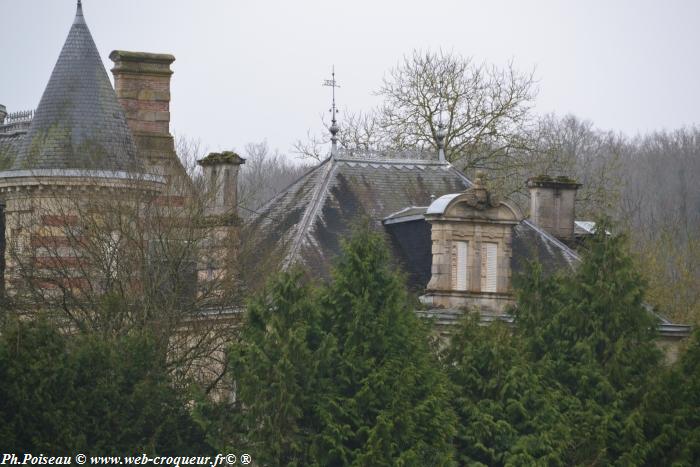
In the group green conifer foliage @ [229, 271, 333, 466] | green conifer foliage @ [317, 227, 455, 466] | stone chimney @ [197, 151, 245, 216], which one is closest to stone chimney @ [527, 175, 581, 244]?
stone chimney @ [197, 151, 245, 216]

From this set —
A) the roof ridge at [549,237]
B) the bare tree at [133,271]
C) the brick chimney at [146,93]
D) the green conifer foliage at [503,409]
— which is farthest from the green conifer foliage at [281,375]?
the roof ridge at [549,237]

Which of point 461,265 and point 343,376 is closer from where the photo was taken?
point 343,376

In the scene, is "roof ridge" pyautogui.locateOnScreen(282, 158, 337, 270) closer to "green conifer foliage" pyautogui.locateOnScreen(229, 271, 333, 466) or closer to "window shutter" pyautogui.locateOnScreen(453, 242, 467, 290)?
"window shutter" pyautogui.locateOnScreen(453, 242, 467, 290)

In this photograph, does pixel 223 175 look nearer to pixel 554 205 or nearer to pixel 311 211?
pixel 311 211

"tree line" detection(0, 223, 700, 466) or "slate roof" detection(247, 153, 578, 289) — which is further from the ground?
"slate roof" detection(247, 153, 578, 289)

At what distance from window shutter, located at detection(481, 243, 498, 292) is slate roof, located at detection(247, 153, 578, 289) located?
0.60 metres

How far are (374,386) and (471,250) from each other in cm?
777

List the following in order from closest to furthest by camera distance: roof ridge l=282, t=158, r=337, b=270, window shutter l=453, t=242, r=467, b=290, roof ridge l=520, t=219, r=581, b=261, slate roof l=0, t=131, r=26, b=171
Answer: roof ridge l=282, t=158, r=337, b=270
window shutter l=453, t=242, r=467, b=290
slate roof l=0, t=131, r=26, b=171
roof ridge l=520, t=219, r=581, b=261

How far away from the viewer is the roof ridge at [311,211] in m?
27.8

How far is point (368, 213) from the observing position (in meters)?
29.4

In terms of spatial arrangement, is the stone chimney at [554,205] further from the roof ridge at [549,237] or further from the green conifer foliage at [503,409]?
the green conifer foliage at [503,409]

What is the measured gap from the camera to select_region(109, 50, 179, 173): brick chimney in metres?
29.8

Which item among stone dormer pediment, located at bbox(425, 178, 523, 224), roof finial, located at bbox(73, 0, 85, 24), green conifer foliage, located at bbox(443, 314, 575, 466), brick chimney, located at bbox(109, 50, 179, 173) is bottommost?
green conifer foliage, located at bbox(443, 314, 575, 466)

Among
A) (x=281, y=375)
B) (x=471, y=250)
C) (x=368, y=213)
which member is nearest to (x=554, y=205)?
(x=471, y=250)
